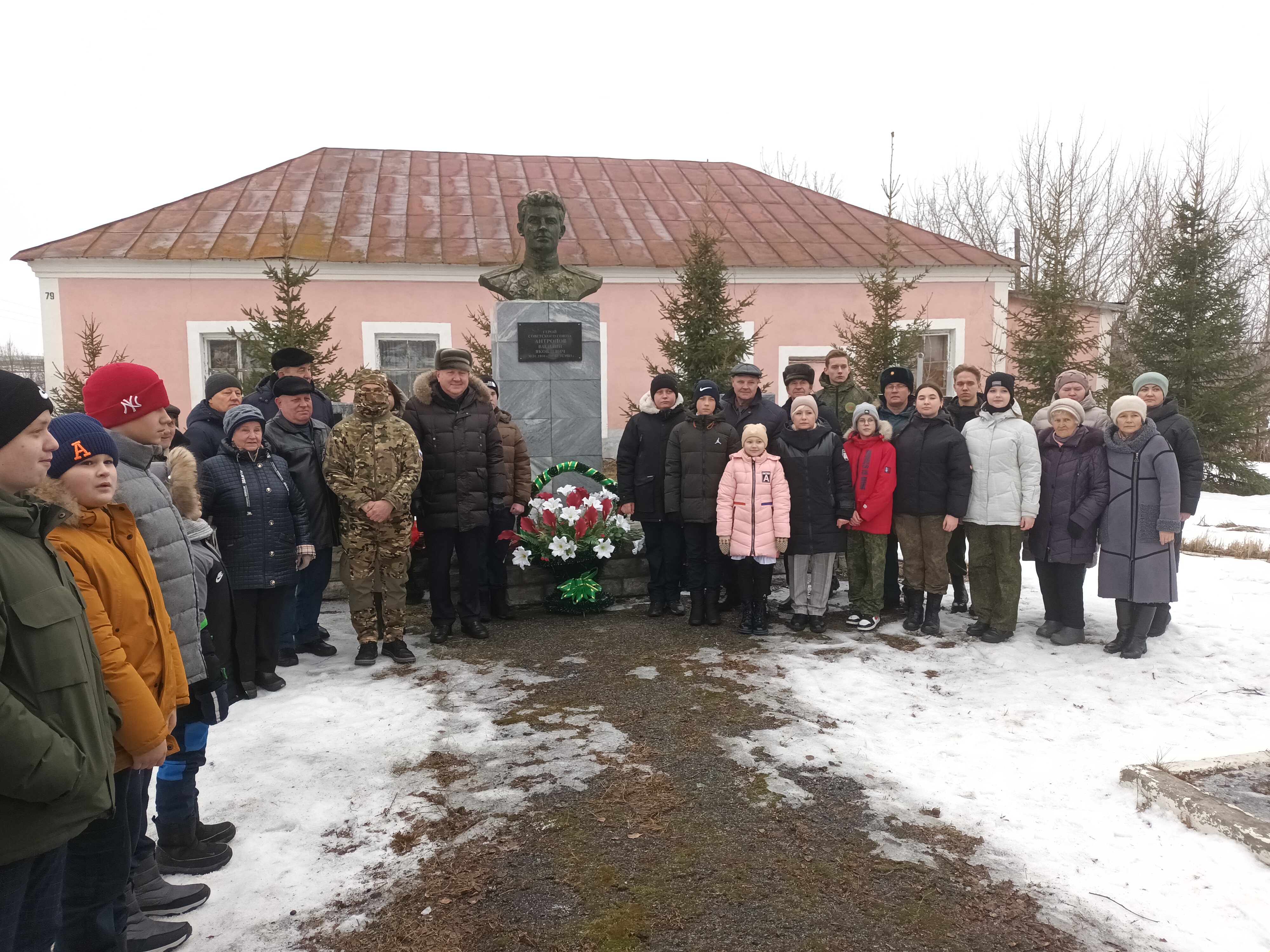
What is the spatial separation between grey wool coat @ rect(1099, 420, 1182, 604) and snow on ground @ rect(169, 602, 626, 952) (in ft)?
11.3

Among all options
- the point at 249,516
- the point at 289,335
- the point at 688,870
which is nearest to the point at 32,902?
the point at 688,870

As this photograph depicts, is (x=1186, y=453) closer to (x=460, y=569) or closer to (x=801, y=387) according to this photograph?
(x=801, y=387)

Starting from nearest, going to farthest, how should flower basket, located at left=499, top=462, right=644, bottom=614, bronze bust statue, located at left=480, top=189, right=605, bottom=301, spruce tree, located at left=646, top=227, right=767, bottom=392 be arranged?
flower basket, located at left=499, top=462, right=644, bottom=614 < bronze bust statue, located at left=480, top=189, right=605, bottom=301 < spruce tree, located at left=646, top=227, right=767, bottom=392

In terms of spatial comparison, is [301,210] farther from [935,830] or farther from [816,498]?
[935,830]

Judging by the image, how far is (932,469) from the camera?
18.6 ft

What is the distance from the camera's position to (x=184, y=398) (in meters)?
12.7

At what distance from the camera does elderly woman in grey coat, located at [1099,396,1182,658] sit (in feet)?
16.7

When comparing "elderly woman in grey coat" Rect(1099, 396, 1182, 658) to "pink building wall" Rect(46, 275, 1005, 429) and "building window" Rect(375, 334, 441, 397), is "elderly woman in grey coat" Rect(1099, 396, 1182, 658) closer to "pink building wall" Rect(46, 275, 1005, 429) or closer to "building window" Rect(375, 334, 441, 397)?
"pink building wall" Rect(46, 275, 1005, 429)

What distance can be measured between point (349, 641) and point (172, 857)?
275 cm

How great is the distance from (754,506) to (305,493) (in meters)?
2.94

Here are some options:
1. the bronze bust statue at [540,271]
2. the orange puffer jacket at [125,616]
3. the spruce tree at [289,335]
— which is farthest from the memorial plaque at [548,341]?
the orange puffer jacket at [125,616]

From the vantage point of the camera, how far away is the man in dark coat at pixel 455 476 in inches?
215

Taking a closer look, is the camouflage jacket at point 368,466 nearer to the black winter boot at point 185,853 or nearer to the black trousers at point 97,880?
the black winter boot at point 185,853

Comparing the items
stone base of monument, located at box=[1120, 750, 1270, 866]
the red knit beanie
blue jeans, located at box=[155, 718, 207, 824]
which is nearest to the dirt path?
blue jeans, located at box=[155, 718, 207, 824]
